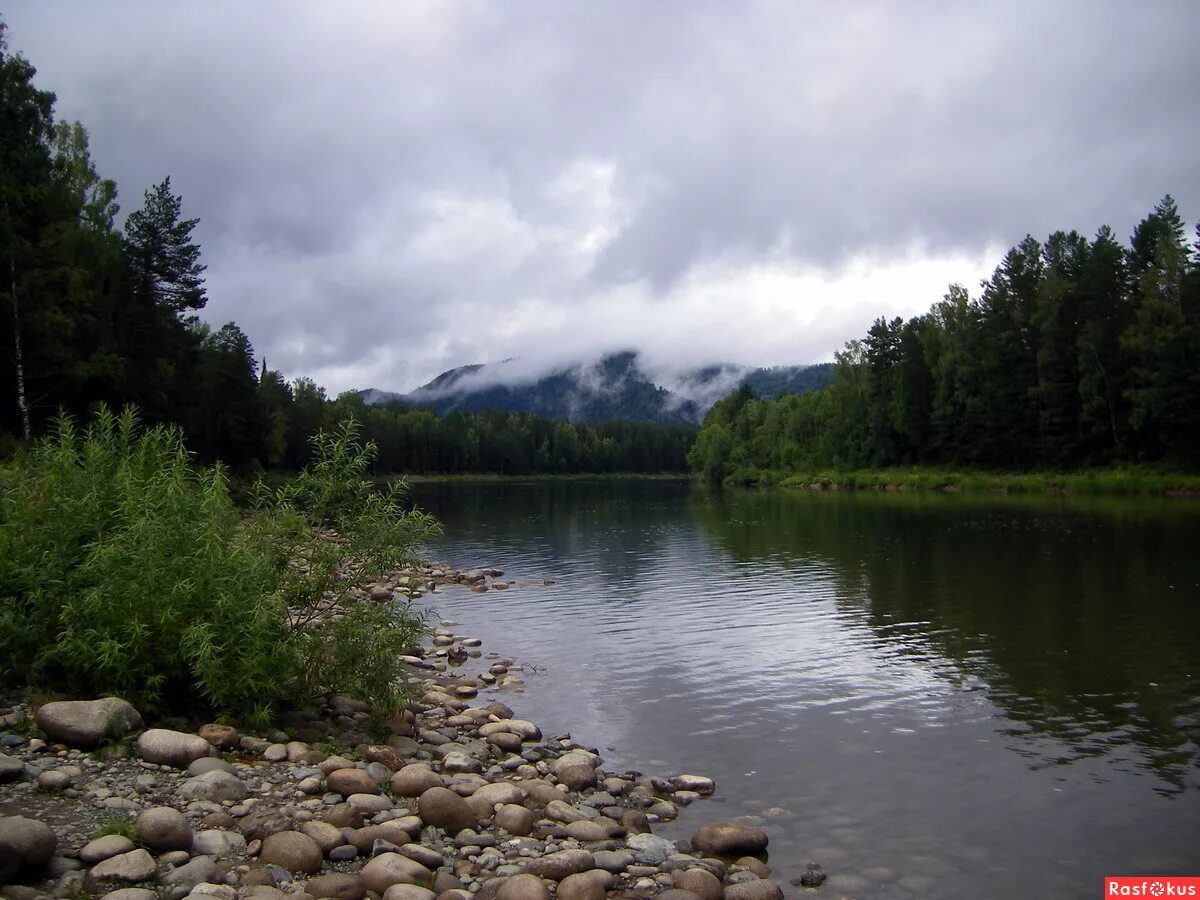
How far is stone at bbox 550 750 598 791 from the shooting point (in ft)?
43.1

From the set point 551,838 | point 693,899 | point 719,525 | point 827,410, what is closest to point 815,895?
point 693,899

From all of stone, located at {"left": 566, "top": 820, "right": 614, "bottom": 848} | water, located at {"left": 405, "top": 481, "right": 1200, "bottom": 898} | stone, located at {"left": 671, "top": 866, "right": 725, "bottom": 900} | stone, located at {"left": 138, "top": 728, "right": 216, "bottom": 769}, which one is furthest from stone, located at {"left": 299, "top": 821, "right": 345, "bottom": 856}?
water, located at {"left": 405, "top": 481, "right": 1200, "bottom": 898}

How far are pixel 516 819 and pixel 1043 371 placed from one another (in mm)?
96014

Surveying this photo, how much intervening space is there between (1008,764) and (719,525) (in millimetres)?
49208

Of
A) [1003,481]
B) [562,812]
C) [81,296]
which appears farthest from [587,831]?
[1003,481]

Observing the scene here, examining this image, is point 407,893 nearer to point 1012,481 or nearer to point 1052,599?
point 1052,599

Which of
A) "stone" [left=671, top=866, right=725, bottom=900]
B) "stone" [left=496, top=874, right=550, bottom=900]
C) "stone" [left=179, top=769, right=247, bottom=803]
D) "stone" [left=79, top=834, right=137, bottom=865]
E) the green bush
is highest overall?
the green bush

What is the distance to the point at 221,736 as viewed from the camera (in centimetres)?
1241

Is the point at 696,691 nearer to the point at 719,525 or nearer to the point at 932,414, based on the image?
the point at 719,525

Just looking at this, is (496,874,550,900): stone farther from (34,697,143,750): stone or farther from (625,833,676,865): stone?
(34,697,143,750): stone

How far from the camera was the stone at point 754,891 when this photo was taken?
31.3 feet

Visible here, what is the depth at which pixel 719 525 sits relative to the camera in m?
63.1

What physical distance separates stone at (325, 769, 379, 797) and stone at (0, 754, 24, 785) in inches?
134

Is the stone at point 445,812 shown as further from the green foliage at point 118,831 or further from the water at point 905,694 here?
the green foliage at point 118,831
